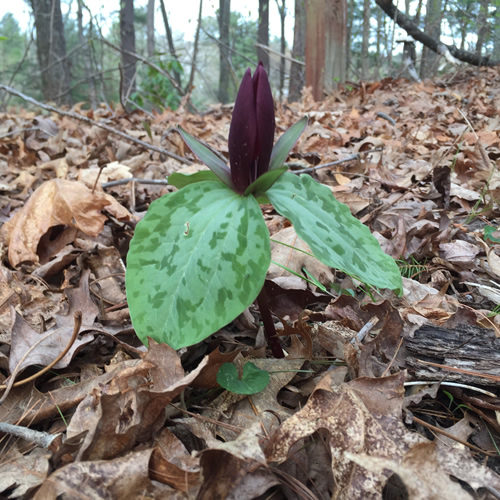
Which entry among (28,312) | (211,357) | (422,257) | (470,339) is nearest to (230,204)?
(211,357)

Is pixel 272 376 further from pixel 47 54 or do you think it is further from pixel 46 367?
pixel 47 54

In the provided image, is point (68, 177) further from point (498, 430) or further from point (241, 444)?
point (498, 430)

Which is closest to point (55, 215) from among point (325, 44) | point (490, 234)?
point (490, 234)

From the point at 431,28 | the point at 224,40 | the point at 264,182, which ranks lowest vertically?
the point at 264,182

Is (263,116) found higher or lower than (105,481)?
higher

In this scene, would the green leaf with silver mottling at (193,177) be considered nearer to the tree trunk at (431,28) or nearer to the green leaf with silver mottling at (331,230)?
the green leaf with silver mottling at (331,230)

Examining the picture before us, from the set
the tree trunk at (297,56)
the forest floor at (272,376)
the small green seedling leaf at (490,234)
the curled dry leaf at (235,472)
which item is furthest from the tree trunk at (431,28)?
the curled dry leaf at (235,472)
